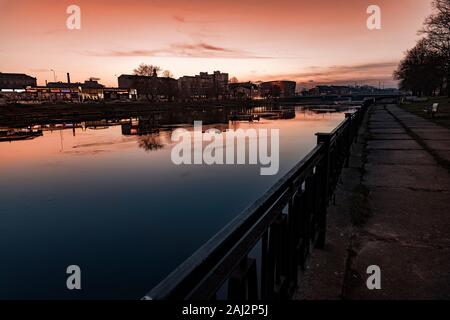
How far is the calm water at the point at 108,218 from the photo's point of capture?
5.16m

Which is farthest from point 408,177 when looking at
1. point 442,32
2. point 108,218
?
point 442,32

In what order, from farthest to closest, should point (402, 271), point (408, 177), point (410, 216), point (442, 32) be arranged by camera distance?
point (442, 32) → point (408, 177) → point (410, 216) → point (402, 271)

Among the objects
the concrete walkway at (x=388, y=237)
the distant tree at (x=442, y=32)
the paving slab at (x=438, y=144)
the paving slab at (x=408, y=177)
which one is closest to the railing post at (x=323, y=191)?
the concrete walkway at (x=388, y=237)

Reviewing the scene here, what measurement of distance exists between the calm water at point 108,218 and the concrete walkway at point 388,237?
298cm

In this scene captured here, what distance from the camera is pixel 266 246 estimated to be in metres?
2.18

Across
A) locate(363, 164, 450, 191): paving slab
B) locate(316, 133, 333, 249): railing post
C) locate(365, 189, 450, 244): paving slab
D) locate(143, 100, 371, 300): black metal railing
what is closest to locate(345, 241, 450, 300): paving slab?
locate(365, 189, 450, 244): paving slab

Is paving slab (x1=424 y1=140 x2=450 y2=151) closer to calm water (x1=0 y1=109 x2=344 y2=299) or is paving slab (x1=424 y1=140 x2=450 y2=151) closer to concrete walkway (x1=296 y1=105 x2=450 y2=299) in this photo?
concrete walkway (x1=296 y1=105 x2=450 y2=299)

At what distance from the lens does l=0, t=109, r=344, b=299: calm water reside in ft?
16.9

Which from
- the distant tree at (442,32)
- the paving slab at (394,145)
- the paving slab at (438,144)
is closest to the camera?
the paving slab at (438,144)

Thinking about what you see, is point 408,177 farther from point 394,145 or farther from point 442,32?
point 442,32

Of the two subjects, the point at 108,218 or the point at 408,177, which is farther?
the point at 108,218

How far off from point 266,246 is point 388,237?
249cm

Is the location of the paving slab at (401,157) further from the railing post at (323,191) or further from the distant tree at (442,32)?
the distant tree at (442,32)

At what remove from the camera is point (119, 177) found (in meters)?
11.3
